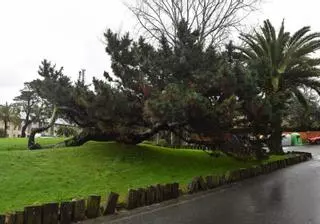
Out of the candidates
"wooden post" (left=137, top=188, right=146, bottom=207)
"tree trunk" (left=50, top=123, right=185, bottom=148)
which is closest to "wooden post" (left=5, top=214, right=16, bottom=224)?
"wooden post" (left=137, top=188, right=146, bottom=207)

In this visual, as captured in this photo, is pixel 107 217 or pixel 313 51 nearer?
pixel 107 217

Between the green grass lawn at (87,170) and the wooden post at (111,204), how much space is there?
172 centimetres

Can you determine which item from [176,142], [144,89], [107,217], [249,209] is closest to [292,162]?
[176,142]

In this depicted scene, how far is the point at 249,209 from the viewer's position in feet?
36.9

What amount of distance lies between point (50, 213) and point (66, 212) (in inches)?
17.7

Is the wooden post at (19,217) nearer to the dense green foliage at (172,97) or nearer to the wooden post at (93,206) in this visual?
the wooden post at (93,206)

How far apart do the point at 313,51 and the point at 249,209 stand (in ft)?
66.2

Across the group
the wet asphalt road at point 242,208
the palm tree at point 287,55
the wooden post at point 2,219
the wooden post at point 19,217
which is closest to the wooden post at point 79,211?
the wet asphalt road at point 242,208

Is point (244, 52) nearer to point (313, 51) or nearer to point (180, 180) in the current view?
point (313, 51)

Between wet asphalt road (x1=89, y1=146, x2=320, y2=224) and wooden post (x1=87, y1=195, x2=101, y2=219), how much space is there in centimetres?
21

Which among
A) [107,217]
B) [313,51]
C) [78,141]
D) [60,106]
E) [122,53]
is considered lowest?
[107,217]

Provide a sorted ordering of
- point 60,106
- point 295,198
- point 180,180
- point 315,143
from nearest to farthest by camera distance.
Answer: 1. point 295,198
2. point 180,180
3. point 60,106
4. point 315,143

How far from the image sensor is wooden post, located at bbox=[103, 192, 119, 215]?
10.2 meters

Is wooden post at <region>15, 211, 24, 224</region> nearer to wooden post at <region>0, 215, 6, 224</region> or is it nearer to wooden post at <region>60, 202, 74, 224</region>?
wooden post at <region>0, 215, 6, 224</region>
